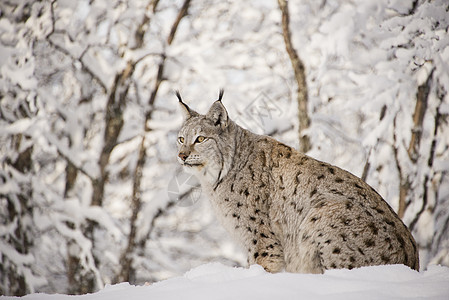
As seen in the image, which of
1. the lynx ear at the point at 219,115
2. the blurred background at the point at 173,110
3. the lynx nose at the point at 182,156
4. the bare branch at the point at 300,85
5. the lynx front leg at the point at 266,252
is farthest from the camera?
the bare branch at the point at 300,85

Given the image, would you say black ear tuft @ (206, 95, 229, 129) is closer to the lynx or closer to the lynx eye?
the lynx

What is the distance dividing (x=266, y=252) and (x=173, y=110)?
5.26 meters

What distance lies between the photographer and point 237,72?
29.6 ft

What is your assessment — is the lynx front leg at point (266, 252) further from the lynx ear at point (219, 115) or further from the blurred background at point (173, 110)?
the blurred background at point (173, 110)

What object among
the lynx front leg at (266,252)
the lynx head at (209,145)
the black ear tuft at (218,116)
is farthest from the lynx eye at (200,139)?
the lynx front leg at (266,252)

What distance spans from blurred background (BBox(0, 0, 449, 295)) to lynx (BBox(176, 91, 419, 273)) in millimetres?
2779

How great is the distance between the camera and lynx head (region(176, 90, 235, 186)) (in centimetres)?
459

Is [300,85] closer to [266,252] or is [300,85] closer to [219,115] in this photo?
[219,115]

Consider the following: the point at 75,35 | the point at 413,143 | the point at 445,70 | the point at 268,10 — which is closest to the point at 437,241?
the point at 413,143

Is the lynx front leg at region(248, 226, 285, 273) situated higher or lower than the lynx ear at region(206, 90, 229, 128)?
lower

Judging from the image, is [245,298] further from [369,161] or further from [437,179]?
[437,179]

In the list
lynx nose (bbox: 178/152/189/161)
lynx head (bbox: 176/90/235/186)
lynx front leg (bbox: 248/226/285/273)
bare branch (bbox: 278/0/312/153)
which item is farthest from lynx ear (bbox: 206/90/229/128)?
bare branch (bbox: 278/0/312/153)

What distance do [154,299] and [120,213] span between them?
6960 mm

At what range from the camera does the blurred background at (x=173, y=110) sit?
7156 millimetres
